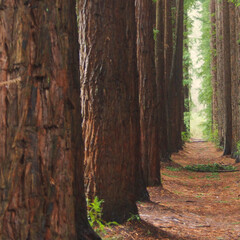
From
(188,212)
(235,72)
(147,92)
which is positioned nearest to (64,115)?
(188,212)

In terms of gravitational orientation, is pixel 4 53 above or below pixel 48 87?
above

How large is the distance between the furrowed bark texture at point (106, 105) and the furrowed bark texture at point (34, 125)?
275 centimetres

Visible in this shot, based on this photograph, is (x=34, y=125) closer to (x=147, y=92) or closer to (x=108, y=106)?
(x=108, y=106)

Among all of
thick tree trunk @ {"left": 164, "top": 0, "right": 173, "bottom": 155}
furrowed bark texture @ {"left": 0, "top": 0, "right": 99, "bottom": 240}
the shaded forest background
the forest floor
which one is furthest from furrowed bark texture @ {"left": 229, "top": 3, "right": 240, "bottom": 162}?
furrowed bark texture @ {"left": 0, "top": 0, "right": 99, "bottom": 240}

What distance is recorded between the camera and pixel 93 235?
10.7 ft

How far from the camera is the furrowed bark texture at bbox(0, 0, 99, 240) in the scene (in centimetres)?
218

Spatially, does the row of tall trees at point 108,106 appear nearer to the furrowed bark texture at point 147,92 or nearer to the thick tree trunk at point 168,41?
the furrowed bark texture at point 147,92

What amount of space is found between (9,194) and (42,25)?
1019 mm

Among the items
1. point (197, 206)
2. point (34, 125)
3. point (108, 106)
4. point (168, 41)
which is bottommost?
point (197, 206)

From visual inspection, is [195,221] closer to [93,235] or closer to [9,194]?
[93,235]

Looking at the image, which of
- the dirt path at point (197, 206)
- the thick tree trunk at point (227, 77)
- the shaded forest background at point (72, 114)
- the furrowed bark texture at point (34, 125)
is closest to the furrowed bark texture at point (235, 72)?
the thick tree trunk at point (227, 77)

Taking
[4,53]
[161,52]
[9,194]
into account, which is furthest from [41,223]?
[161,52]

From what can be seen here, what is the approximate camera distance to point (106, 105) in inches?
204

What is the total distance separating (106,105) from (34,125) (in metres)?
2.98
